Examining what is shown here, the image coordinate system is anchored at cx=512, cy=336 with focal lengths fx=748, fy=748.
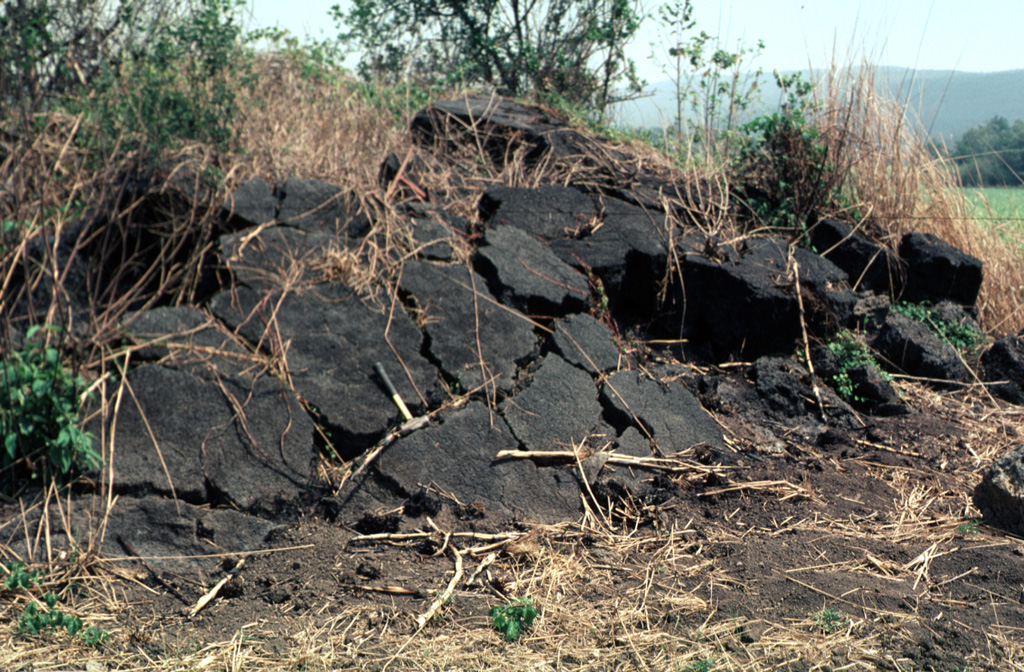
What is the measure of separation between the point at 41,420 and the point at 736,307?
362cm

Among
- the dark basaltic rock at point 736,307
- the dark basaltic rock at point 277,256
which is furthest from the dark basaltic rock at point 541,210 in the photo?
the dark basaltic rock at point 277,256

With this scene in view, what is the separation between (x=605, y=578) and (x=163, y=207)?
3040mm

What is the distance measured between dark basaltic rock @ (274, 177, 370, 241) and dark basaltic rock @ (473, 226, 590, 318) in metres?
0.72

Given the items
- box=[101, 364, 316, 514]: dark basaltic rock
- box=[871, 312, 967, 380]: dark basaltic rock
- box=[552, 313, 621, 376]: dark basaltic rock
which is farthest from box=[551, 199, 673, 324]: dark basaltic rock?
box=[101, 364, 316, 514]: dark basaltic rock

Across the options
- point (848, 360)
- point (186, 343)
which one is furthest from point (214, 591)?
point (848, 360)

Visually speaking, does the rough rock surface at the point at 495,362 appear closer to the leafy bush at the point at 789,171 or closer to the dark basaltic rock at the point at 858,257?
the dark basaltic rock at the point at 858,257

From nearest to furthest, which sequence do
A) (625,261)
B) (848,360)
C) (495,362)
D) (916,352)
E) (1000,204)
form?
1. (495,362)
2. (625,261)
3. (848,360)
4. (916,352)
5. (1000,204)

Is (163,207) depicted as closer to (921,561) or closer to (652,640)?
(652,640)

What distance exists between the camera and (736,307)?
4.56m

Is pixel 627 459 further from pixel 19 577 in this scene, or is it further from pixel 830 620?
pixel 19 577

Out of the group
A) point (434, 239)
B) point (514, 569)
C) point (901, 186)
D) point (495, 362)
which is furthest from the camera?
point (901, 186)

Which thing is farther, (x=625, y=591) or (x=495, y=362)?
(x=495, y=362)

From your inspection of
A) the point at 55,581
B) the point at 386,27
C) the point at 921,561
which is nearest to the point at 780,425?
the point at 921,561

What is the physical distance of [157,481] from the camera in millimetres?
2922
